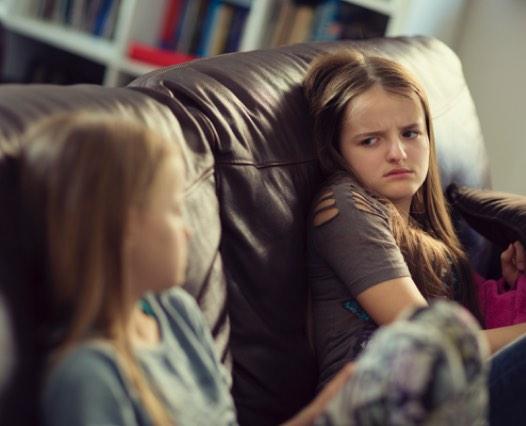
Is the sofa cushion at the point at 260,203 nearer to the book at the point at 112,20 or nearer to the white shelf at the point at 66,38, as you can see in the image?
the white shelf at the point at 66,38

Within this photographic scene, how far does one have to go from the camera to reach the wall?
10.0 feet

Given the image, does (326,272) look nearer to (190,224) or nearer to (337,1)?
(190,224)

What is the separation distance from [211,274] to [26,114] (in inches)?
13.8

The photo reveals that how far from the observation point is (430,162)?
178 centimetres

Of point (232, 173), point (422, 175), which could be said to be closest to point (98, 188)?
point (232, 173)

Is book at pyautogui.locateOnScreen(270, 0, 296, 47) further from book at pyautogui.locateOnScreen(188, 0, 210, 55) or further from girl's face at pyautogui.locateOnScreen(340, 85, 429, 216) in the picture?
girl's face at pyautogui.locateOnScreen(340, 85, 429, 216)

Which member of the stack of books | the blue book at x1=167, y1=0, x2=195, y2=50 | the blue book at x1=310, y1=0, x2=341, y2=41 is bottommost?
the stack of books

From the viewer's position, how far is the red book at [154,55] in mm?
3238

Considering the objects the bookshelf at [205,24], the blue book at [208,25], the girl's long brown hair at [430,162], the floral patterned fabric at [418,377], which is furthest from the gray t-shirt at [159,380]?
the blue book at [208,25]

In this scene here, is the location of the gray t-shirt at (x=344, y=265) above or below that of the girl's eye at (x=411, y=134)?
below

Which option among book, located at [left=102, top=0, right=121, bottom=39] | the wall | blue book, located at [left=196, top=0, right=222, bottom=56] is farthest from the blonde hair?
book, located at [left=102, top=0, right=121, bottom=39]

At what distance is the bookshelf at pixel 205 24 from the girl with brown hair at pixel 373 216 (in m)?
1.22

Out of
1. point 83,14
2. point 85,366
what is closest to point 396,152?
point 85,366

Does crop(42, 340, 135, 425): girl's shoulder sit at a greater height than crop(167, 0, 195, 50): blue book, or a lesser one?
greater
